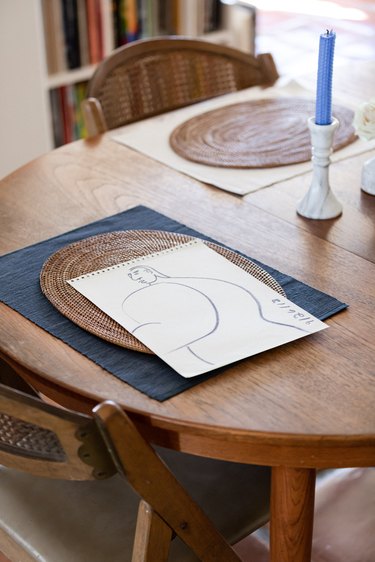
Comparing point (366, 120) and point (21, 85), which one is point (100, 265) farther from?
point (21, 85)

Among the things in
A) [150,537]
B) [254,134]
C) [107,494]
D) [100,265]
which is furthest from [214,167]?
[150,537]

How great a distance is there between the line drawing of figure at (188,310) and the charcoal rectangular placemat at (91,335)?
45 mm

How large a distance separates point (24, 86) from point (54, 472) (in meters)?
2.03

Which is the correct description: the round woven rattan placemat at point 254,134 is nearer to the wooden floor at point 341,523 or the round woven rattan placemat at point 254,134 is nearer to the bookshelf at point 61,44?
the wooden floor at point 341,523

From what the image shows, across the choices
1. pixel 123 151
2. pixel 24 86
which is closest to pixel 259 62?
pixel 123 151

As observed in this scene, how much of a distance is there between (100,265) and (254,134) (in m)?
0.58

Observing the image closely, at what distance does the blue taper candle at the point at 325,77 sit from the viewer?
1354 millimetres

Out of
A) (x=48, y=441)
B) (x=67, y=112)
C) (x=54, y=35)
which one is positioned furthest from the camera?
(x=67, y=112)

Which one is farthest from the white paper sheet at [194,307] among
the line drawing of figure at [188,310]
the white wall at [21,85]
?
the white wall at [21,85]

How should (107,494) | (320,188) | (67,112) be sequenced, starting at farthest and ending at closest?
1. (67,112)
2. (320,188)
3. (107,494)

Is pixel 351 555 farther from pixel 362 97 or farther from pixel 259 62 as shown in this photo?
pixel 259 62

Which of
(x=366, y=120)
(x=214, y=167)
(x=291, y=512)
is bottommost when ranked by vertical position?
(x=291, y=512)

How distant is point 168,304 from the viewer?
4.19 ft

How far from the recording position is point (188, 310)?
1262 mm
